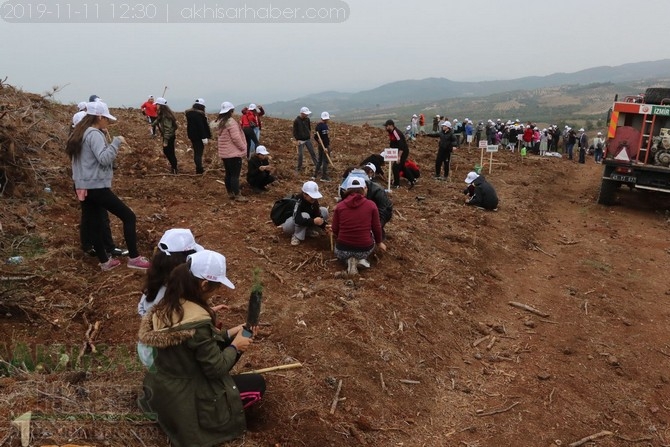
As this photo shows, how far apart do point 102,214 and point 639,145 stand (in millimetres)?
10660

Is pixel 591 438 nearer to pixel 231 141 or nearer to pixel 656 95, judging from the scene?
pixel 231 141

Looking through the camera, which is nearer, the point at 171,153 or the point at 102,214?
the point at 102,214

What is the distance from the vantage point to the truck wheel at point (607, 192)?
428 inches

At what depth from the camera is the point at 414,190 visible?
1158 cm

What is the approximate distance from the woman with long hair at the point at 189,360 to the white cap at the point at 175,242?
0.35m

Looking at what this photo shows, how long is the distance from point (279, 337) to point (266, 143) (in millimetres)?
11189

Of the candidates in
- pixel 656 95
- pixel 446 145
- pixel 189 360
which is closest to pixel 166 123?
pixel 446 145

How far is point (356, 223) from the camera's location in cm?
561

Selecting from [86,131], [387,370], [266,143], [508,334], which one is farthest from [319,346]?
[266,143]

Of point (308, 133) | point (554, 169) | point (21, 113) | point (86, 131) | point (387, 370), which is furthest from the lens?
point (554, 169)

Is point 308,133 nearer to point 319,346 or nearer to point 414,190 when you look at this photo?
point 414,190

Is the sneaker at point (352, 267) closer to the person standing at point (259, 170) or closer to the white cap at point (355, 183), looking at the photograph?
the white cap at point (355, 183)

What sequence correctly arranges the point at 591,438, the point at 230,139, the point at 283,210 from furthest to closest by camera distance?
1. the point at 230,139
2. the point at 283,210
3. the point at 591,438

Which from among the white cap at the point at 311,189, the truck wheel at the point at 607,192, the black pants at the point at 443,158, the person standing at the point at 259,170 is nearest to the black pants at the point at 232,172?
the person standing at the point at 259,170
